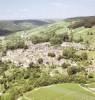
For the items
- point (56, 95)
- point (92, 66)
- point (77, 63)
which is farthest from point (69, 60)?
point (56, 95)

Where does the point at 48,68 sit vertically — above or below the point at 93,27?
below

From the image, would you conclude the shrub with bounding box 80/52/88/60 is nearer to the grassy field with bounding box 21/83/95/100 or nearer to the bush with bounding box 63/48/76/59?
the bush with bounding box 63/48/76/59

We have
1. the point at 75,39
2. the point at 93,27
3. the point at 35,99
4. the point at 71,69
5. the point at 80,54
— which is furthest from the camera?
the point at 93,27

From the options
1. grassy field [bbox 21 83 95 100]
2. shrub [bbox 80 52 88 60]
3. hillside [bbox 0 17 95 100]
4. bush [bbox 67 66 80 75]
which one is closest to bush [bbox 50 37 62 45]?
hillside [bbox 0 17 95 100]

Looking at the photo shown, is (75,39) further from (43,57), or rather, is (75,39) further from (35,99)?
(35,99)

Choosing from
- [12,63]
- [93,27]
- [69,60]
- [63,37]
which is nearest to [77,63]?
[69,60]

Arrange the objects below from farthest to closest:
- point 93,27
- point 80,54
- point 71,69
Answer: point 93,27 → point 80,54 → point 71,69

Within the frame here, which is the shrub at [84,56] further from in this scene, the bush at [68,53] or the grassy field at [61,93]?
the grassy field at [61,93]

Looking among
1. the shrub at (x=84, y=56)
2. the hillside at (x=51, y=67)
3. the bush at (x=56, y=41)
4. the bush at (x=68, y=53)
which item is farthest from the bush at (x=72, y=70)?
the bush at (x=56, y=41)

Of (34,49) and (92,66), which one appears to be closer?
(92,66)
